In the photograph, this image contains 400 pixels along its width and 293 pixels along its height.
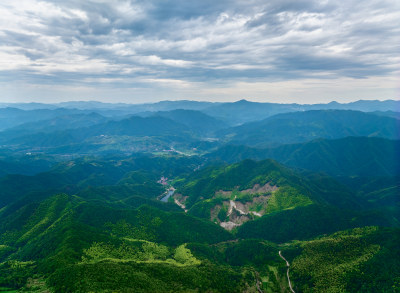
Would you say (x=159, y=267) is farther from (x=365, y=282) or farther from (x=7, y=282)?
(x=365, y=282)

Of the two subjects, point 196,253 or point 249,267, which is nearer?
point 249,267

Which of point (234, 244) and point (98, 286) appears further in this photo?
point (234, 244)

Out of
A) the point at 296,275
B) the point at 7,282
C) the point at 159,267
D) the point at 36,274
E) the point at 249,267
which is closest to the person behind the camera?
the point at 7,282

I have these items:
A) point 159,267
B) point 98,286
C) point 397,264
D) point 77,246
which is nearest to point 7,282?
point 77,246

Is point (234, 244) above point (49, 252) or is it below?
below

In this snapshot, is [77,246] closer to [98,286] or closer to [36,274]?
[36,274]

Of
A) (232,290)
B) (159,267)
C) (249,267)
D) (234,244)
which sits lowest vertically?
(234,244)

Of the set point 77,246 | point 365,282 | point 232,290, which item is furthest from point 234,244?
point 77,246

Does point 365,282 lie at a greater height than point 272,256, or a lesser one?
greater

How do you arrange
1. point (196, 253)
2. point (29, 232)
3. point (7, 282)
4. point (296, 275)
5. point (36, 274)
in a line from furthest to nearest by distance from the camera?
point (29, 232) → point (196, 253) → point (296, 275) → point (36, 274) → point (7, 282)
